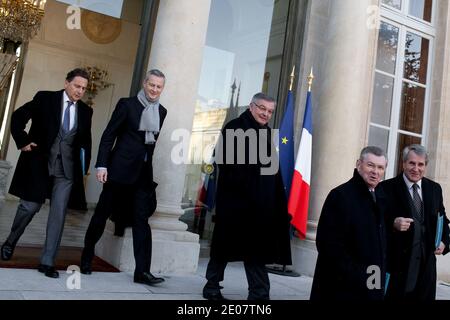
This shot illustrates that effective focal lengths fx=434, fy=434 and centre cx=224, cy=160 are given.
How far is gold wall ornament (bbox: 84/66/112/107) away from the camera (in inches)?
488

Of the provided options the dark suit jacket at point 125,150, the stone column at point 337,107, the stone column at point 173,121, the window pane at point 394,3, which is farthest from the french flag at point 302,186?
the window pane at point 394,3

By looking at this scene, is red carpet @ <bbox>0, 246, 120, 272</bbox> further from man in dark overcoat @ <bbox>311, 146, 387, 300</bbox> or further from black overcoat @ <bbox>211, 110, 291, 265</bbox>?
man in dark overcoat @ <bbox>311, 146, 387, 300</bbox>

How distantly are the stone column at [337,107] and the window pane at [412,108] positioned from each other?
1364 mm

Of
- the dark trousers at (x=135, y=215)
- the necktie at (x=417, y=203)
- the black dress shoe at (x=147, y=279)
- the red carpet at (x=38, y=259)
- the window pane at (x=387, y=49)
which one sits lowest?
the red carpet at (x=38, y=259)

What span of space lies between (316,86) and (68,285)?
4.15 meters

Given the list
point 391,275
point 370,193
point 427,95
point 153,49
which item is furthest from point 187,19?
point 427,95

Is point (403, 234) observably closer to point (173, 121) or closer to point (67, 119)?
point (173, 121)

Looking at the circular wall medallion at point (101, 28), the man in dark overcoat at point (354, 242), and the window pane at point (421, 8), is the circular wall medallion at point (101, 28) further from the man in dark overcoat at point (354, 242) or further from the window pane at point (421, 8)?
the man in dark overcoat at point (354, 242)

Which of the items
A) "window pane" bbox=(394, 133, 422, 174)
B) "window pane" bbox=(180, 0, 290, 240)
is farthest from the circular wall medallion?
"window pane" bbox=(394, 133, 422, 174)

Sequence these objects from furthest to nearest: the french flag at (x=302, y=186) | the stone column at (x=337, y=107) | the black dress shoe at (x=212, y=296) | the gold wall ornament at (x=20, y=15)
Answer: the gold wall ornament at (x=20, y=15), the stone column at (x=337, y=107), the french flag at (x=302, y=186), the black dress shoe at (x=212, y=296)

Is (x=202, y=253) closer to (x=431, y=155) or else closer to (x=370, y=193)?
(x=370, y=193)

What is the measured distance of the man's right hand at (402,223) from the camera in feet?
9.82

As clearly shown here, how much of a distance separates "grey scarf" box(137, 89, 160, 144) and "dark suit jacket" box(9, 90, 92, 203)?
539mm

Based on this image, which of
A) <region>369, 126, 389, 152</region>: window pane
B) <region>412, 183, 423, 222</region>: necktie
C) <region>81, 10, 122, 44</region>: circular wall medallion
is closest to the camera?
<region>412, 183, 423, 222</region>: necktie
